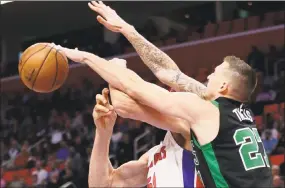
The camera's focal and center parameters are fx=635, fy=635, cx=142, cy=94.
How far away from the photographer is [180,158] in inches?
132

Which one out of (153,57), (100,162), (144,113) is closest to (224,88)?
(144,113)

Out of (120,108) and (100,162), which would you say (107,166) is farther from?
(120,108)

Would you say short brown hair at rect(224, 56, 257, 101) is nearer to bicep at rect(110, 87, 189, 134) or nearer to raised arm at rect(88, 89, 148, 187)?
bicep at rect(110, 87, 189, 134)

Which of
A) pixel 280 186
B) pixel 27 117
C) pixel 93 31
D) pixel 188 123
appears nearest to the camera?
pixel 188 123

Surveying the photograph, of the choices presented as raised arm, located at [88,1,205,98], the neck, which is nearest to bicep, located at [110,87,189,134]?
the neck

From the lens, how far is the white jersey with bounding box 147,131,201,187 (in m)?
3.29

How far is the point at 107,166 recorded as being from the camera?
12.4ft

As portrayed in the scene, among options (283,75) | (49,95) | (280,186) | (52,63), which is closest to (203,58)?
(283,75)

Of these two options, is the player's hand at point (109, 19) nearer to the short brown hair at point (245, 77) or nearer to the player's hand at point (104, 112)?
the player's hand at point (104, 112)

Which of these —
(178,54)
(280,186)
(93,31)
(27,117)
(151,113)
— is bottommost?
(27,117)

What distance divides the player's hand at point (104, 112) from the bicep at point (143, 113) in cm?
14

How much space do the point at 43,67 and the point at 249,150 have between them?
145 cm

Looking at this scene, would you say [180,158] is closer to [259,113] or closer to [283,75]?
[259,113]

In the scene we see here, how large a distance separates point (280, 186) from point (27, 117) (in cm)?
933
